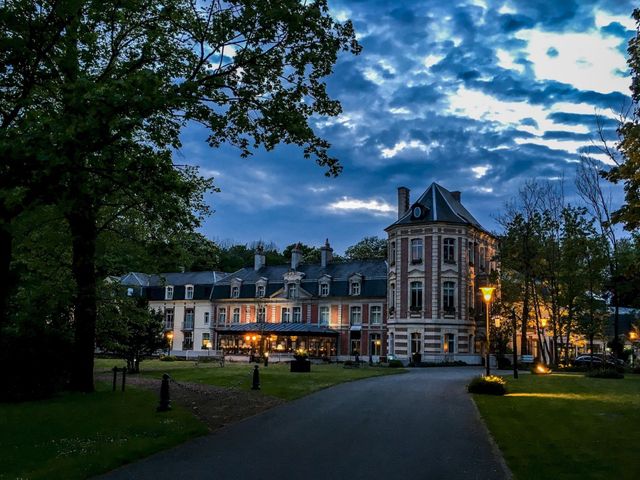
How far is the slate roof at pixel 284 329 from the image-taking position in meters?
56.4

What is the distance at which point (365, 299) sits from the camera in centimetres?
5916

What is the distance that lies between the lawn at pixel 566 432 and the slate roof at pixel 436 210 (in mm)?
30043

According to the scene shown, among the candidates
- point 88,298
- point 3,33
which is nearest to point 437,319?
point 88,298

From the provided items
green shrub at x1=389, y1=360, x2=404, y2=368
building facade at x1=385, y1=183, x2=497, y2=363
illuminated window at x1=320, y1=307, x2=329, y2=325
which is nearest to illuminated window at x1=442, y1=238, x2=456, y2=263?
building facade at x1=385, y1=183, x2=497, y2=363

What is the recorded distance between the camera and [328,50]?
46.2ft

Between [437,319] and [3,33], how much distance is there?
140 ft

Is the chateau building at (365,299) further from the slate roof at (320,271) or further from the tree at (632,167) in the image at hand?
the tree at (632,167)

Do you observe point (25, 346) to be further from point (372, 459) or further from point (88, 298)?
point (372, 459)

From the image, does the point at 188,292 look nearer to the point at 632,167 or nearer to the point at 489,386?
the point at 489,386

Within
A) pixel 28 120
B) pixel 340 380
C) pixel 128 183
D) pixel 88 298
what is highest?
pixel 28 120

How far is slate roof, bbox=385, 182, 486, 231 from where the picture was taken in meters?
51.3

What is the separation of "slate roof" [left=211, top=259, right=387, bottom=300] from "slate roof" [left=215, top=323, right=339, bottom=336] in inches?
182

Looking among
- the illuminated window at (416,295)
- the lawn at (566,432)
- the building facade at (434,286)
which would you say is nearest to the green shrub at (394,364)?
the building facade at (434,286)

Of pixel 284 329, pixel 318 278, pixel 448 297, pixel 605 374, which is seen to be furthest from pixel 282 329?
pixel 605 374
